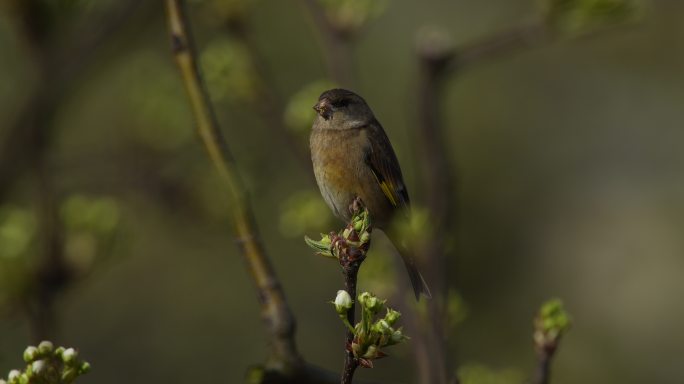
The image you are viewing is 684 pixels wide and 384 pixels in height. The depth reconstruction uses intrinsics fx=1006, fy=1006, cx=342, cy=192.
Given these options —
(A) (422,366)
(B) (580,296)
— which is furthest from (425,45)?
(B) (580,296)

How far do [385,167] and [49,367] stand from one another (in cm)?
287

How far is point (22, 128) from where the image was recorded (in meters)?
4.66

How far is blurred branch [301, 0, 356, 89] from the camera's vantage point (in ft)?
17.0

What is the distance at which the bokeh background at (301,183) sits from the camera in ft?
18.0

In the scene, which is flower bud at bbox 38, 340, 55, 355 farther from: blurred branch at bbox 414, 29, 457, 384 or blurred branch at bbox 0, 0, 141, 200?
blurred branch at bbox 0, 0, 141, 200

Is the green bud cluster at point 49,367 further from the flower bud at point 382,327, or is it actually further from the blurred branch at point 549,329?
the blurred branch at point 549,329

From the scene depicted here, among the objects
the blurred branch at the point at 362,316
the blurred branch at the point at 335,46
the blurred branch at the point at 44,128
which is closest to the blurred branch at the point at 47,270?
the blurred branch at the point at 44,128

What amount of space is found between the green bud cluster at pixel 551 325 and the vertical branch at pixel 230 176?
3.88 ft

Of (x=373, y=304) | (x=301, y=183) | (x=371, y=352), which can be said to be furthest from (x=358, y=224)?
(x=301, y=183)

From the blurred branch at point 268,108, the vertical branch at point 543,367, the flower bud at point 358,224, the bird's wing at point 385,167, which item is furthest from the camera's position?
the blurred branch at point 268,108

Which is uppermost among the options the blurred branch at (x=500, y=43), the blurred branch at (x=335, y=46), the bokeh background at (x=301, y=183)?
the blurred branch at (x=335, y=46)

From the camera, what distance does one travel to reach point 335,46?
17.7 ft

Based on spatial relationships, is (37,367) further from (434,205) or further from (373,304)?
(434,205)

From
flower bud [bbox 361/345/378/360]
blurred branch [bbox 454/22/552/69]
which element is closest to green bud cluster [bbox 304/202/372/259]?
flower bud [bbox 361/345/378/360]
